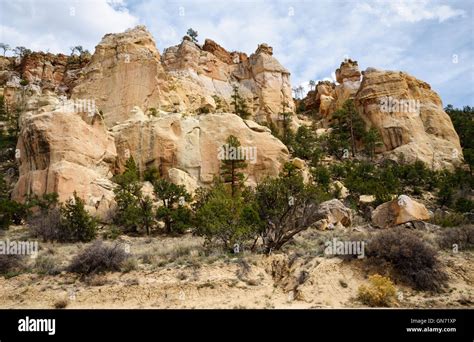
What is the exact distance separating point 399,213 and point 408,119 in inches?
1209

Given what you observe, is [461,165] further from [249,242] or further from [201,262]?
[201,262]

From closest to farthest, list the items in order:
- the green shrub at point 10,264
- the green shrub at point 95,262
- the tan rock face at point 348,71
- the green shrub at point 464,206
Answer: the green shrub at point 95,262, the green shrub at point 10,264, the green shrub at point 464,206, the tan rock face at point 348,71

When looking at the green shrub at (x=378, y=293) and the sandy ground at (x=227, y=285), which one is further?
the sandy ground at (x=227, y=285)

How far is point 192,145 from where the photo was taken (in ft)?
118

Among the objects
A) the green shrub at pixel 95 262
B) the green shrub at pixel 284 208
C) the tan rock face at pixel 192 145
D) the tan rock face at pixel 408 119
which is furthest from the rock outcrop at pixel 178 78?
the green shrub at pixel 95 262

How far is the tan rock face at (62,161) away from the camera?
2831cm

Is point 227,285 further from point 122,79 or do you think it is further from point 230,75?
point 230,75

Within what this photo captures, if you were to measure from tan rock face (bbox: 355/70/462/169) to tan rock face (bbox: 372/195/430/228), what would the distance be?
2331cm

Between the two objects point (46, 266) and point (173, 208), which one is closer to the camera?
point (46, 266)

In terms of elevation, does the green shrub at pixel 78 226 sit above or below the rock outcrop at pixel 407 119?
below

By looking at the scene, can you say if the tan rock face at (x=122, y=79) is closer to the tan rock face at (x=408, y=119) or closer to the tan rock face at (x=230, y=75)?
the tan rock face at (x=230, y=75)

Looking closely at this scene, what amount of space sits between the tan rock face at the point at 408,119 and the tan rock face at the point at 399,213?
2331cm

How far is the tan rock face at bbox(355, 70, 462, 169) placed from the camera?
46.1 metres

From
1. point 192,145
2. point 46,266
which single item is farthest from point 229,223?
point 192,145
